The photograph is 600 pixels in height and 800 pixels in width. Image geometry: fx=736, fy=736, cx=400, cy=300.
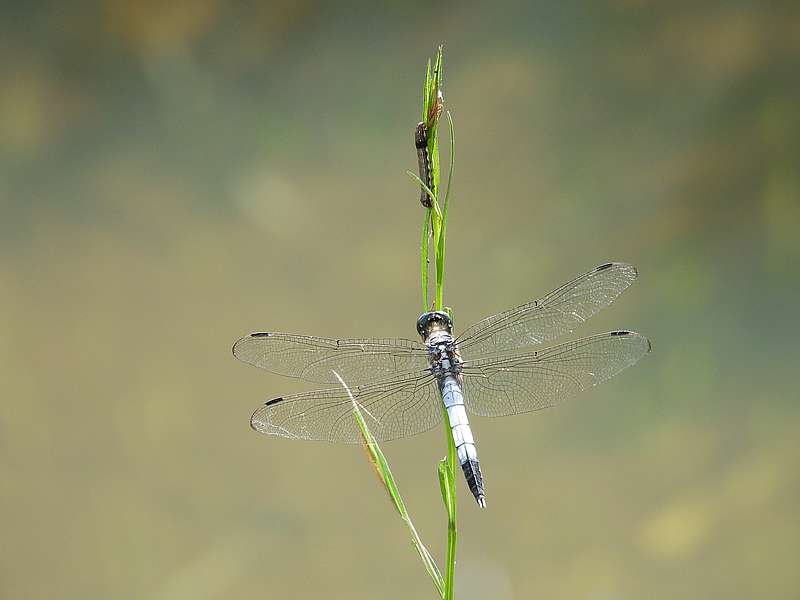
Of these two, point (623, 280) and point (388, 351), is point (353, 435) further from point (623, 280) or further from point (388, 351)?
point (623, 280)

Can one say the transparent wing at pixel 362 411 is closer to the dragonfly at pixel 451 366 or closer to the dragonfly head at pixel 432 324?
the dragonfly at pixel 451 366

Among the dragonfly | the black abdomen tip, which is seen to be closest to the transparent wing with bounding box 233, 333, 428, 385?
the dragonfly

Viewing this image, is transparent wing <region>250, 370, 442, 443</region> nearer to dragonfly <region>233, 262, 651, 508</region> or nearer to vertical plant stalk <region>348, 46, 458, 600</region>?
dragonfly <region>233, 262, 651, 508</region>

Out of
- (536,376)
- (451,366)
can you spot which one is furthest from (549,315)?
(451,366)

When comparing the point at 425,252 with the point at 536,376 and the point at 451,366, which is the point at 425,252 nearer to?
the point at 451,366

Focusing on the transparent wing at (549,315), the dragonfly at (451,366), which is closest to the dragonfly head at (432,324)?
the dragonfly at (451,366)

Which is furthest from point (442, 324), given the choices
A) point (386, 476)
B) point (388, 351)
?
point (386, 476)
